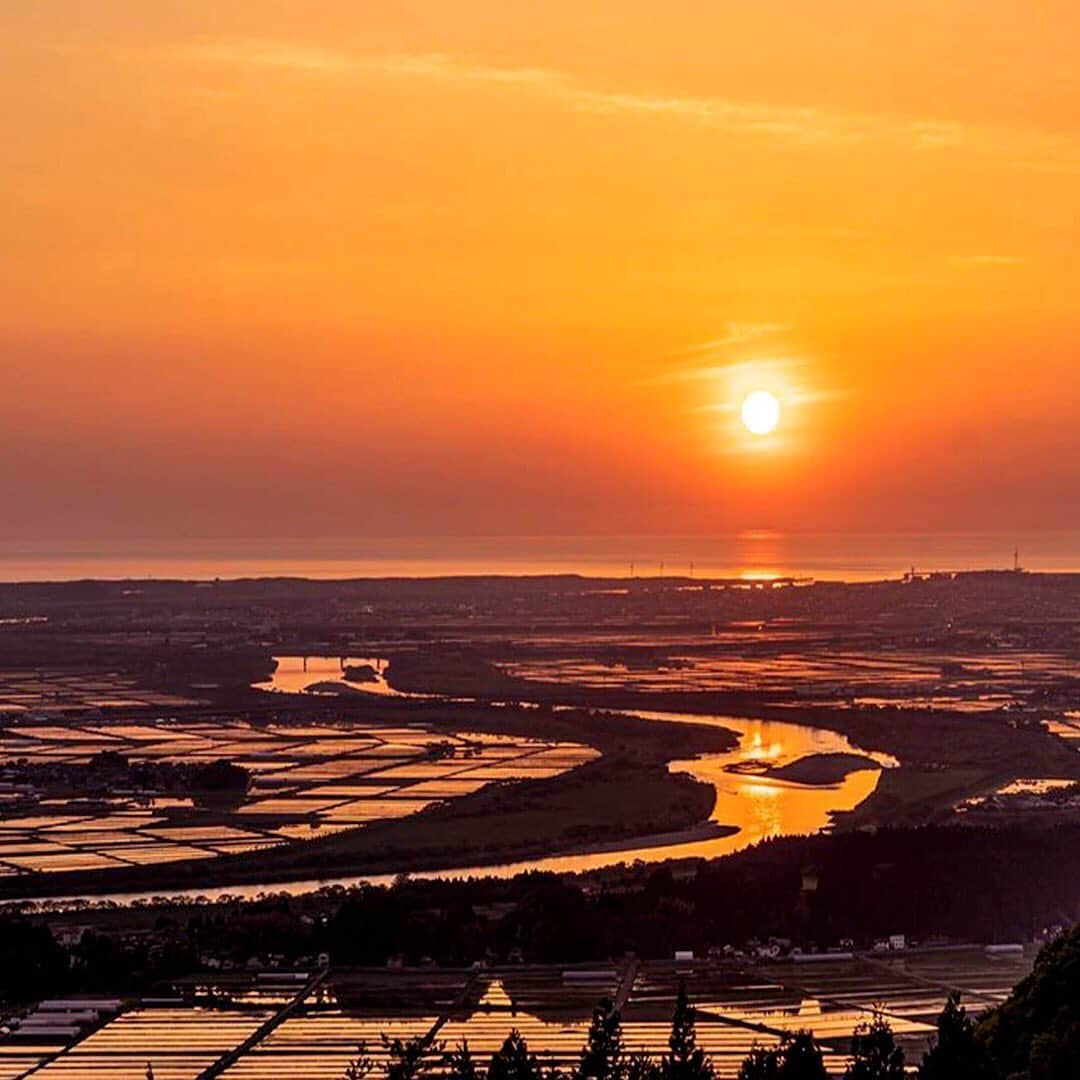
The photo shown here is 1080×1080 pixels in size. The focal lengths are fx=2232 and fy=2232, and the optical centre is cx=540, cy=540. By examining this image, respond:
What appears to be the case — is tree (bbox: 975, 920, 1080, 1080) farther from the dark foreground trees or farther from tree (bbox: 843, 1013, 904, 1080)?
tree (bbox: 843, 1013, 904, 1080)

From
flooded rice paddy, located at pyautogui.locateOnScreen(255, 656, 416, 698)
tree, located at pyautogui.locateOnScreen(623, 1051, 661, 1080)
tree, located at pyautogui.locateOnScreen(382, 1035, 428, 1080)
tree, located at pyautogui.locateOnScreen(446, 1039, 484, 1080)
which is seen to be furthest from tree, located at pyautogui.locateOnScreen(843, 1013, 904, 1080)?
flooded rice paddy, located at pyautogui.locateOnScreen(255, 656, 416, 698)

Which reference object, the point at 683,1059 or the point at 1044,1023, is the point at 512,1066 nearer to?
the point at 683,1059

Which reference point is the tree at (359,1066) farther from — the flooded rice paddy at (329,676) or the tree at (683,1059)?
the flooded rice paddy at (329,676)

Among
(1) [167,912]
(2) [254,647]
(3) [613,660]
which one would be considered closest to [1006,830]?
(1) [167,912]

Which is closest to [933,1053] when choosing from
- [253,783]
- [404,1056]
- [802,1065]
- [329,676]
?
[802,1065]

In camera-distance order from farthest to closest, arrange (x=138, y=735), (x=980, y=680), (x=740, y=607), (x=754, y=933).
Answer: (x=740, y=607)
(x=980, y=680)
(x=138, y=735)
(x=754, y=933)

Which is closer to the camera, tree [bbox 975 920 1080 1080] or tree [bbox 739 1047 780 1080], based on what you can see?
tree [bbox 975 920 1080 1080]

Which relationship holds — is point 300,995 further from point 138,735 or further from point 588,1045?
point 138,735
